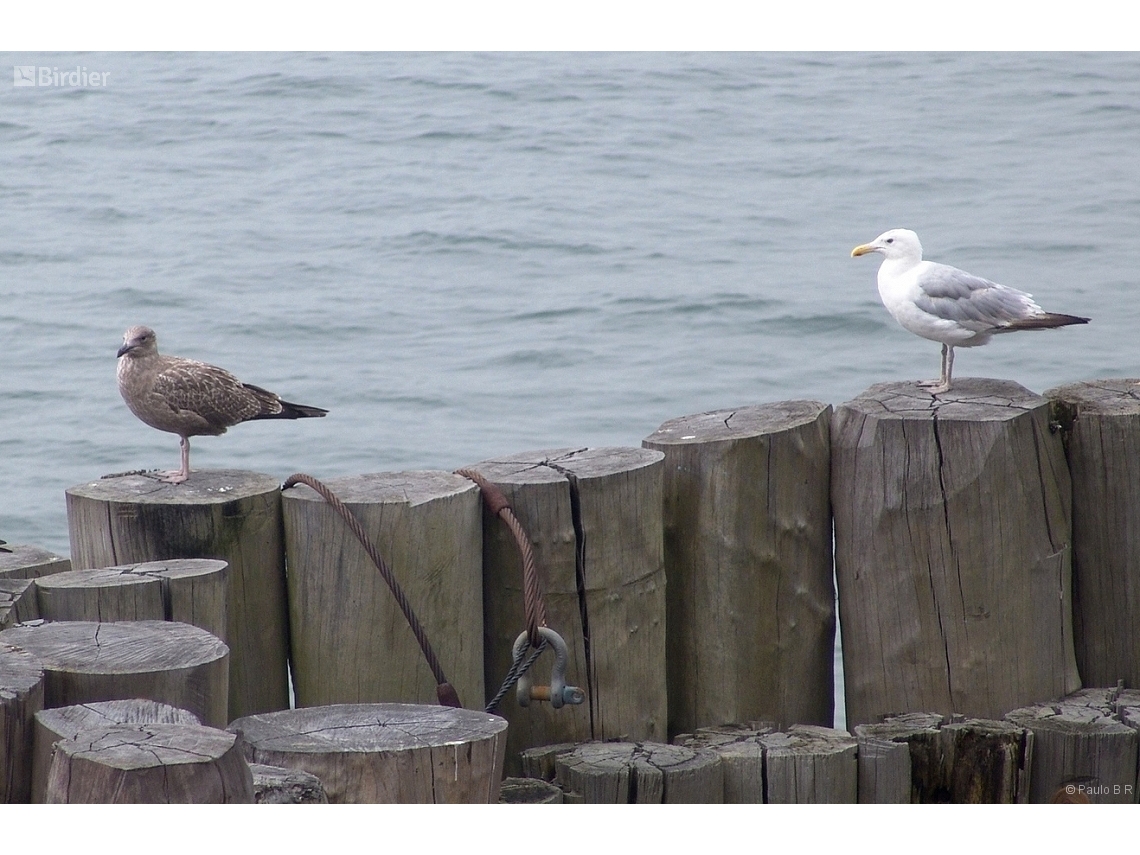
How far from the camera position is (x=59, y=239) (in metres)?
16.0

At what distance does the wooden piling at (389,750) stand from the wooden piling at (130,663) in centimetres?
13

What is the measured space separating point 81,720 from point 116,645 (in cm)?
45

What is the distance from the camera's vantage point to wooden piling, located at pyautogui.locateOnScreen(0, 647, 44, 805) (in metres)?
2.84

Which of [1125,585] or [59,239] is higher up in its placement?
[59,239]

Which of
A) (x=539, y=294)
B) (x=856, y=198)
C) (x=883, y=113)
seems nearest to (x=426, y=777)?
(x=539, y=294)

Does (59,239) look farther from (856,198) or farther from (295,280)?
(856,198)

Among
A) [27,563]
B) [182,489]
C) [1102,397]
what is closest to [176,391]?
[182,489]

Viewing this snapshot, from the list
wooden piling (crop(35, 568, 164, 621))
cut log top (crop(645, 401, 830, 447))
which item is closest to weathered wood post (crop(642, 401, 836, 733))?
cut log top (crop(645, 401, 830, 447))

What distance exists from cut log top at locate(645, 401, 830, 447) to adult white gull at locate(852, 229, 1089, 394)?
1.32ft

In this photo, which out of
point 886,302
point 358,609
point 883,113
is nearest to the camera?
point 358,609

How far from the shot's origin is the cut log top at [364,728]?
314 centimetres

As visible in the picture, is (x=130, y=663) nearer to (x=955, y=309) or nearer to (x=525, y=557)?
(x=525, y=557)

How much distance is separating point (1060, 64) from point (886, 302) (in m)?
16.4

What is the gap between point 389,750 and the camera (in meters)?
3.06
